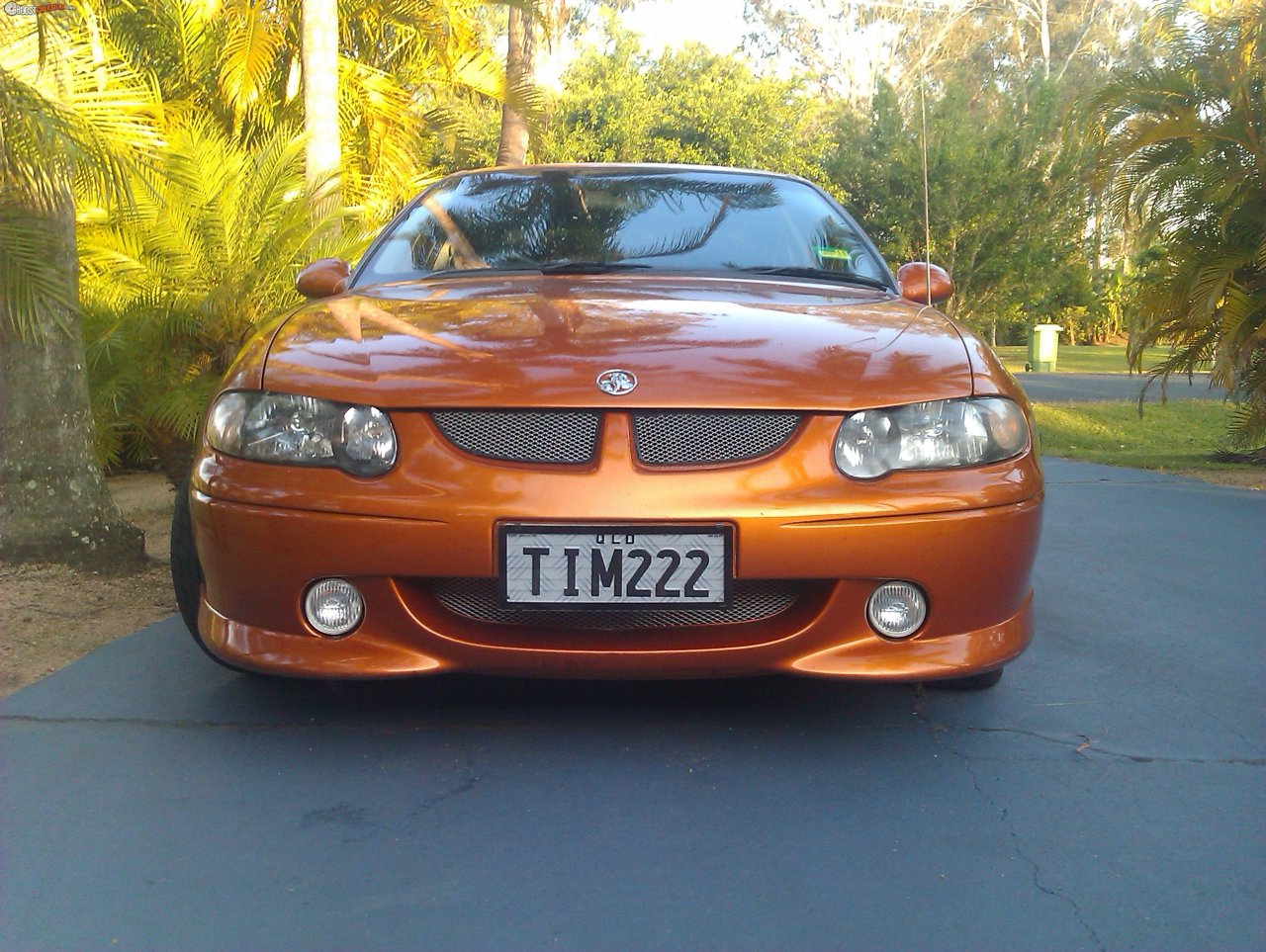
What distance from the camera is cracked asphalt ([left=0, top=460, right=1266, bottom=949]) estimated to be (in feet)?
7.41

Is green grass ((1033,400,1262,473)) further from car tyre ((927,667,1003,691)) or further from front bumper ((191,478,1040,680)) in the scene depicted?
front bumper ((191,478,1040,680))

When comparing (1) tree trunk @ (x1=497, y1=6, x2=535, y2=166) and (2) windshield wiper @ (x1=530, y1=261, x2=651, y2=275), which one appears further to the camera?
(1) tree trunk @ (x1=497, y1=6, x2=535, y2=166)

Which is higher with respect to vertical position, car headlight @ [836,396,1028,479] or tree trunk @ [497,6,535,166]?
tree trunk @ [497,6,535,166]

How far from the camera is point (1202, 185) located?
951 centimetres

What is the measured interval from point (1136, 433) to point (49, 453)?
1045cm

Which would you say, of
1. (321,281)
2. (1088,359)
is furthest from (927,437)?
(1088,359)

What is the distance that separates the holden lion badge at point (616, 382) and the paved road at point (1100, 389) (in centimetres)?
1380

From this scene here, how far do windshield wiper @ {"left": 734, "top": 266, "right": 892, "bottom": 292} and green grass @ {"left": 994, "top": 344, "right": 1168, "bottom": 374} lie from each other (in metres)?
17.1

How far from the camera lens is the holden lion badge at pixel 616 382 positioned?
9.40ft

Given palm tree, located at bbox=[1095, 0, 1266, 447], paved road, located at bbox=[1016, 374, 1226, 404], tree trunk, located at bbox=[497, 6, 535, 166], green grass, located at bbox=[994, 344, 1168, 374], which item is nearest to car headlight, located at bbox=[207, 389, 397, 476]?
palm tree, located at bbox=[1095, 0, 1266, 447]

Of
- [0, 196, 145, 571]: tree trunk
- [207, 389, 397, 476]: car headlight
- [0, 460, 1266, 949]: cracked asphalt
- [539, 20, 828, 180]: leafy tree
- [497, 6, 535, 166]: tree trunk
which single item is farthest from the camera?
[539, 20, 828, 180]: leafy tree

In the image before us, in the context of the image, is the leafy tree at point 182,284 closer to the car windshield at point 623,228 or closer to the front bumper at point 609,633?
the car windshield at point 623,228

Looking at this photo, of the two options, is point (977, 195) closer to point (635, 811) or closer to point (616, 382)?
point (616, 382)

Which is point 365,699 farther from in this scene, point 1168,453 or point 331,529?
point 1168,453
